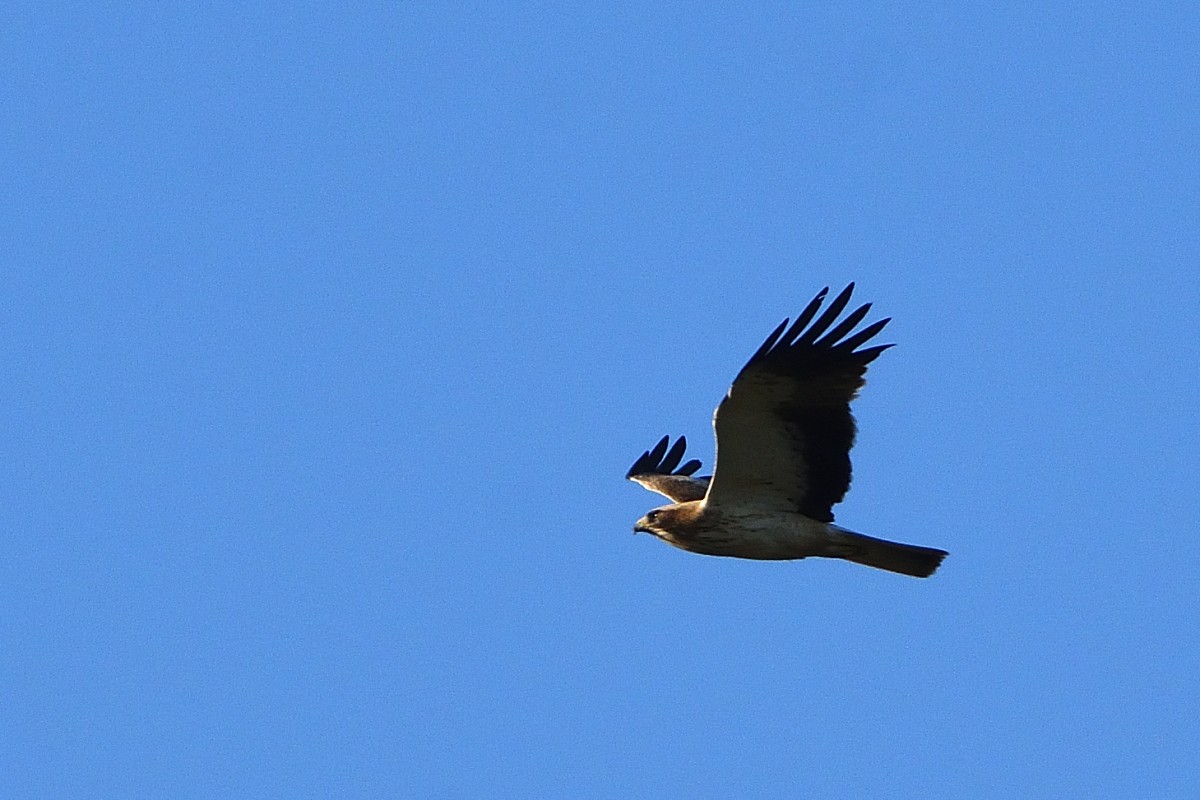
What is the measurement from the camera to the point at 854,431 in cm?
1317

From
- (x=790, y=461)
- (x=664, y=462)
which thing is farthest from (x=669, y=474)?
(x=790, y=461)

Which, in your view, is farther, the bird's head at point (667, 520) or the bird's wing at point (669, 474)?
the bird's wing at point (669, 474)

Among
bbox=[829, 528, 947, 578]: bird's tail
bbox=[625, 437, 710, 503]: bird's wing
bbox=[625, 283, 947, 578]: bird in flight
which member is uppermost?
bbox=[625, 437, 710, 503]: bird's wing

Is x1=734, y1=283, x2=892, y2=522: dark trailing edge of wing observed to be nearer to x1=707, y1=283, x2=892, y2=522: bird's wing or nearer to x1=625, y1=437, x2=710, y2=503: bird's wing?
x1=707, y1=283, x2=892, y2=522: bird's wing

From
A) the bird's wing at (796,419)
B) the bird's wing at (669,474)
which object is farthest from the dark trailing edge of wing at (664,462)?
the bird's wing at (796,419)

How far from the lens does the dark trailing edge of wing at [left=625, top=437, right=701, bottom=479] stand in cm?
1741

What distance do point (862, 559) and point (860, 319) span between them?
73.0 inches

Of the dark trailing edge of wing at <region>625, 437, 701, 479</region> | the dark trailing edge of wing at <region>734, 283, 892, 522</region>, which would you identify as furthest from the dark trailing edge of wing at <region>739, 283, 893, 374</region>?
the dark trailing edge of wing at <region>625, 437, 701, 479</region>

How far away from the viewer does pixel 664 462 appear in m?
17.5

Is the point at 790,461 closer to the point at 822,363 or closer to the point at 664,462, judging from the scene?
the point at 822,363

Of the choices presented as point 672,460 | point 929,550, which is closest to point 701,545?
point 929,550

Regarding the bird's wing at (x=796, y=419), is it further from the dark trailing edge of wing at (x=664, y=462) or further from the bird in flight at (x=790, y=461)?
the dark trailing edge of wing at (x=664, y=462)

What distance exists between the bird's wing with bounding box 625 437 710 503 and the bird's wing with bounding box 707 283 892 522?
79.1 inches

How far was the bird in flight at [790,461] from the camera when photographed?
1288cm
